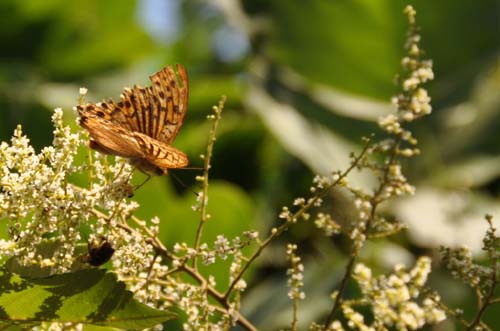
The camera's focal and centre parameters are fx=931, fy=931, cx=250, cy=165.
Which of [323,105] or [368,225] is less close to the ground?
[323,105]

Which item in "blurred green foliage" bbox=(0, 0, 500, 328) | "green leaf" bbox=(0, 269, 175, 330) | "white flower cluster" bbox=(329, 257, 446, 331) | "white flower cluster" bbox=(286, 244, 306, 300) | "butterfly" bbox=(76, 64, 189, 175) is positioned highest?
"blurred green foliage" bbox=(0, 0, 500, 328)

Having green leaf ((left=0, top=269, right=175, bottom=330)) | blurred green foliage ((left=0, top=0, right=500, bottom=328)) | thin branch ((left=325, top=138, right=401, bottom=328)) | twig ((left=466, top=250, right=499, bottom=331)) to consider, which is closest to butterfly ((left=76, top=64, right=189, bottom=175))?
green leaf ((left=0, top=269, right=175, bottom=330))

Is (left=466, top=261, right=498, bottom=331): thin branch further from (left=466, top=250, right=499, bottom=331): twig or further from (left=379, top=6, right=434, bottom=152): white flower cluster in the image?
(left=379, top=6, right=434, bottom=152): white flower cluster

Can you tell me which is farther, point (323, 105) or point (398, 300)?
point (323, 105)

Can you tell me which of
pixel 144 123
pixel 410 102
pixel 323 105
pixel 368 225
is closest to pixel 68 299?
pixel 144 123

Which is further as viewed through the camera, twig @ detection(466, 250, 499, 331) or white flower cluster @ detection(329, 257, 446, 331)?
twig @ detection(466, 250, 499, 331)

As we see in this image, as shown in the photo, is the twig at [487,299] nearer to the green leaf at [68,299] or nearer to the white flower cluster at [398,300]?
the white flower cluster at [398,300]

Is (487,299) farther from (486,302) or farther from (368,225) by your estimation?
(368,225)

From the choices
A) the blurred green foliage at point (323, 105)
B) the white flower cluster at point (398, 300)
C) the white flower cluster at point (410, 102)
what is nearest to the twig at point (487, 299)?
the white flower cluster at point (398, 300)
